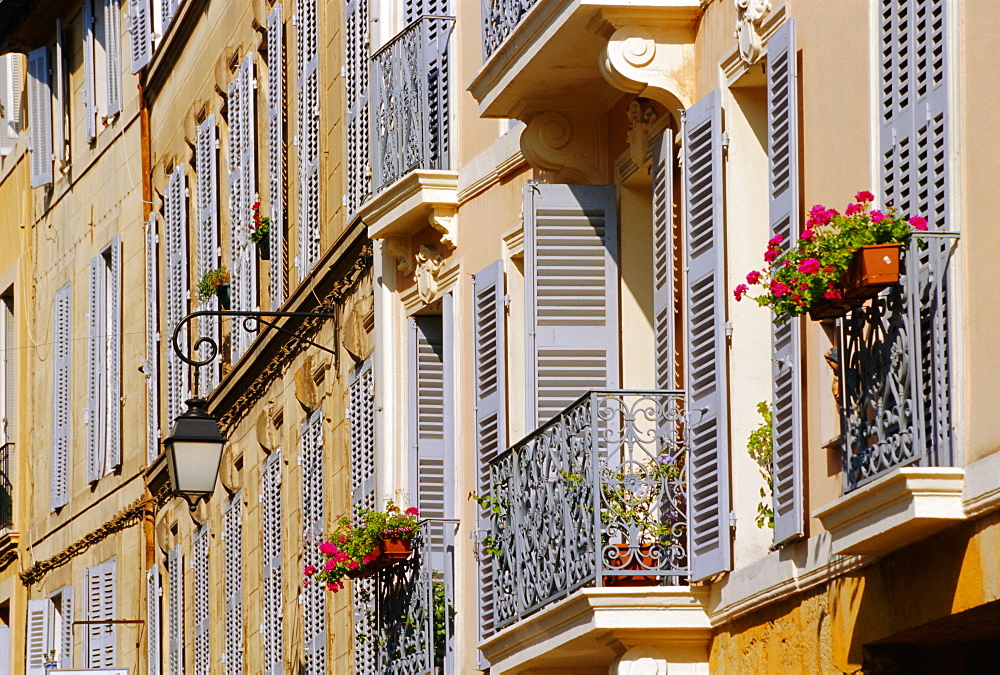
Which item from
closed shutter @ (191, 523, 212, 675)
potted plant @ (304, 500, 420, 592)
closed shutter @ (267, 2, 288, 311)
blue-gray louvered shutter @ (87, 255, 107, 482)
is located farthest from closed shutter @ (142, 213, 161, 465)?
potted plant @ (304, 500, 420, 592)

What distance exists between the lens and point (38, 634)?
26812mm

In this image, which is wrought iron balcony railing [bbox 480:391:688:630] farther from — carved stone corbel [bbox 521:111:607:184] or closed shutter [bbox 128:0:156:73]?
closed shutter [bbox 128:0:156:73]

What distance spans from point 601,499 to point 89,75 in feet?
55.6

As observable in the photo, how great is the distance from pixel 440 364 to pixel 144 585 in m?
8.72

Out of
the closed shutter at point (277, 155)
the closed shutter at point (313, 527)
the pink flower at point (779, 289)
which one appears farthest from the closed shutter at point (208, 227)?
the pink flower at point (779, 289)

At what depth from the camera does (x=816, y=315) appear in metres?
8.50

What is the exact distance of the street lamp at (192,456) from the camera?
14852mm

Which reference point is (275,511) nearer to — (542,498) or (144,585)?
(144,585)

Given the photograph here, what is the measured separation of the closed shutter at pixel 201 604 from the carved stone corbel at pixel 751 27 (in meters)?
11.8

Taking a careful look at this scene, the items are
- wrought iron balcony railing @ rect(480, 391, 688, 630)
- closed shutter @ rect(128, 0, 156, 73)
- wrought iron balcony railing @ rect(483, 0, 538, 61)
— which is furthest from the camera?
closed shutter @ rect(128, 0, 156, 73)

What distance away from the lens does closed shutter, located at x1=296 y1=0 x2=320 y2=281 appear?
18.2m

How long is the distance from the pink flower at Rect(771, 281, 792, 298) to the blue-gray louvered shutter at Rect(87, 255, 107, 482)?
57.9ft

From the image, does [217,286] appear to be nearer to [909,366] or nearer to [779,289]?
[779,289]

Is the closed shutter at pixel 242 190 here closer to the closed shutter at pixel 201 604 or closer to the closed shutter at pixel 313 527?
the closed shutter at pixel 201 604
